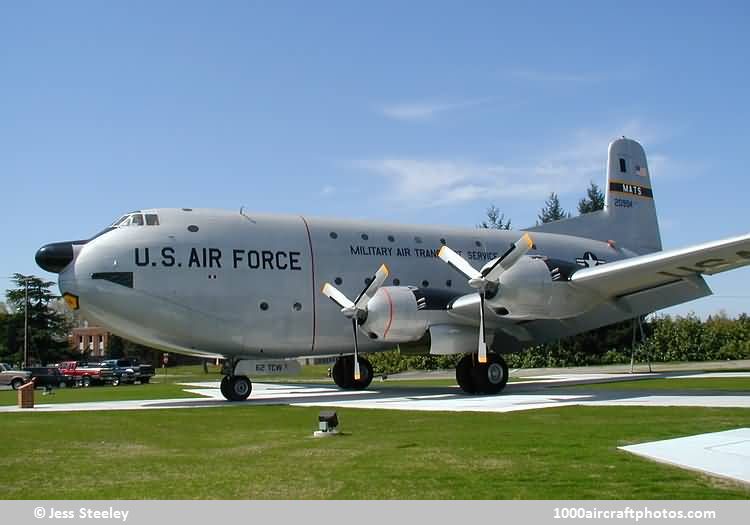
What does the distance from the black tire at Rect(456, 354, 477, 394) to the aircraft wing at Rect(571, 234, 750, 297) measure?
356 cm

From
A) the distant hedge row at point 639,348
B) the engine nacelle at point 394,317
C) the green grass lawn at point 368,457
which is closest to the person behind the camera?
the green grass lawn at point 368,457

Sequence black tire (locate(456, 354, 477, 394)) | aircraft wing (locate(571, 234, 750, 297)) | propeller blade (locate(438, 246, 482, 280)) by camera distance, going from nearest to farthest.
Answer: aircraft wing (locate(571, 234, 750, 297))
propeller blade (locate(438, 246, 482, 280))
black tire (locate(456, 354, 477, 394))

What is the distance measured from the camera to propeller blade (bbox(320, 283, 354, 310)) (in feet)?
63.3

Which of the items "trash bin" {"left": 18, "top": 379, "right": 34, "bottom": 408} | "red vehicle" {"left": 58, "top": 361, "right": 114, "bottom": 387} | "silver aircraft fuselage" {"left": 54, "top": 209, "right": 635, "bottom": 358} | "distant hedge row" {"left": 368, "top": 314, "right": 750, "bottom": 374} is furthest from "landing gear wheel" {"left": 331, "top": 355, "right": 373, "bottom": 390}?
"red vehicle" {"left": 58, "top": 361, "right": 114, "bottom": 387}

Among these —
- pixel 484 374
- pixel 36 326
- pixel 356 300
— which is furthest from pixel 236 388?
pixel 36 326

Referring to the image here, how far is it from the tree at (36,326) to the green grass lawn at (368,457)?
50.9 metres

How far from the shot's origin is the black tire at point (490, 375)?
1930 cm

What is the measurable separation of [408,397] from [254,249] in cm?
532

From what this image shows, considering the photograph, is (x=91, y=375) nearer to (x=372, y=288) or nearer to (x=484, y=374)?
(x=372, y=288)

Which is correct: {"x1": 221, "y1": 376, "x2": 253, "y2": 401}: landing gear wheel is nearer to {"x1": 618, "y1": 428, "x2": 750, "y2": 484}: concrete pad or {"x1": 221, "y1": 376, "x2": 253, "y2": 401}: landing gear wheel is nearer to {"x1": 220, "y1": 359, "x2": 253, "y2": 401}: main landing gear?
{"x1": 220, "y1": 359, "x2": 253, "y2": 401}: main landing gear

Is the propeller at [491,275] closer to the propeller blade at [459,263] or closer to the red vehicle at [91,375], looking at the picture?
the propeller blade at [459,263]

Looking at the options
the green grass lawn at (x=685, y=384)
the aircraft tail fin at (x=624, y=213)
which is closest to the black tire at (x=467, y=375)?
the green grass lawn at (x=685, y=384)

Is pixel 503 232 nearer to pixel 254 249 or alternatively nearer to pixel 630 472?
pixel 254 249

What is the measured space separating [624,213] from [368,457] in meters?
20.4
